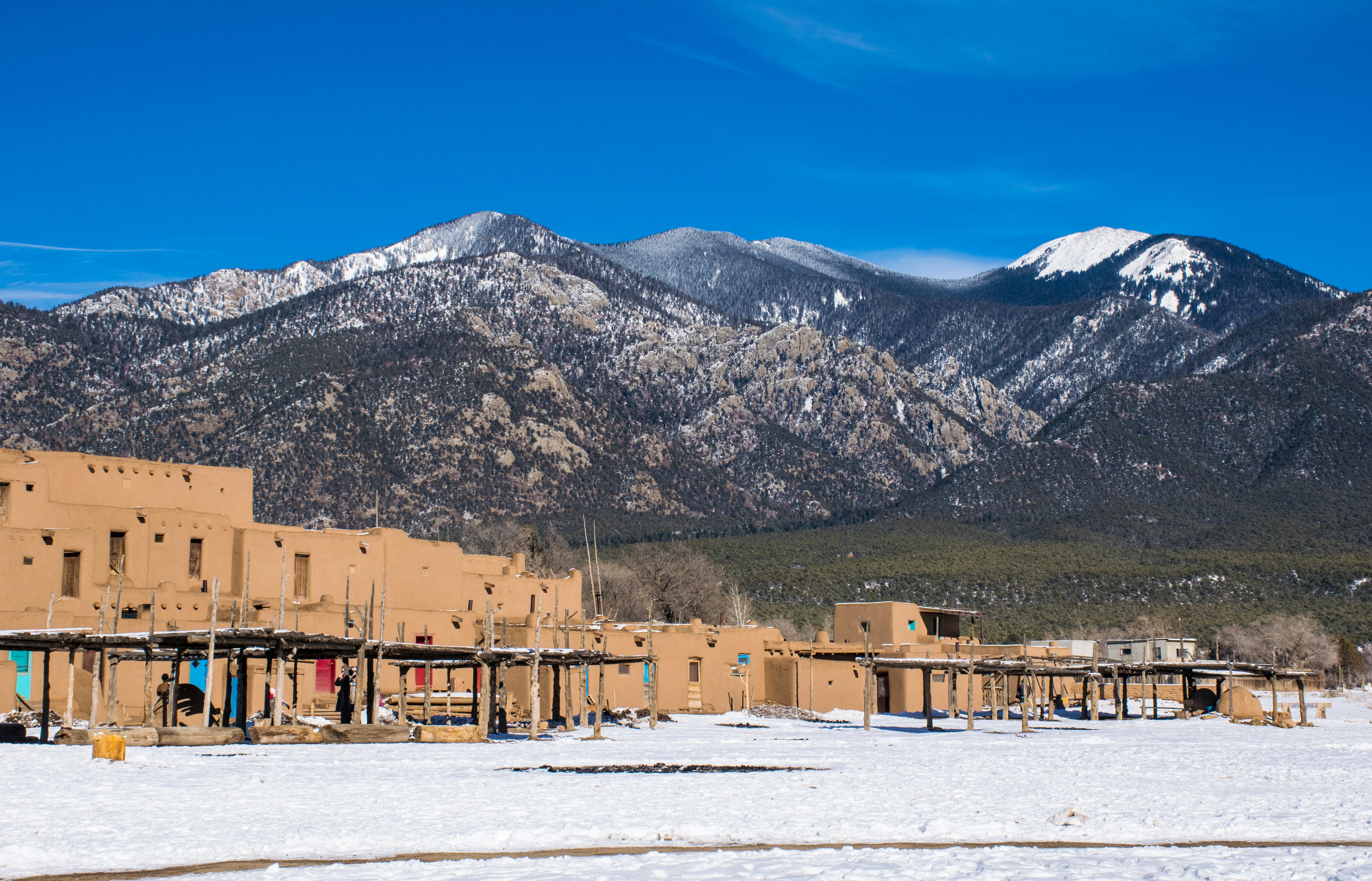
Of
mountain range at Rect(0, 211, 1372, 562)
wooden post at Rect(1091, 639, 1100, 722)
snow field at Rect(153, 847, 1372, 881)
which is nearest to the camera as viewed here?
snow field at Rect(153, 847, 1372, 881)

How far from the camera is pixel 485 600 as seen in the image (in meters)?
54.2

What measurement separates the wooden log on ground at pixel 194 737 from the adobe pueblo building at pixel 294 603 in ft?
8.27

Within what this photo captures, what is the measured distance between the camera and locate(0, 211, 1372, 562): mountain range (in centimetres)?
12069

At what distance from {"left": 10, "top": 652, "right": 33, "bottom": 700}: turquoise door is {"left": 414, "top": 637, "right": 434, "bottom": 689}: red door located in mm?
11422

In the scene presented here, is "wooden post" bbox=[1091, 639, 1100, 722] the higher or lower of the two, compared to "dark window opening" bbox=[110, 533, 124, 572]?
lower

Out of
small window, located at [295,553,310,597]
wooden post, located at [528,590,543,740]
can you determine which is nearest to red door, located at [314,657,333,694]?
small window, located at [295,553,310,597]

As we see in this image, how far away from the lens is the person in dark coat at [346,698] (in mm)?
37156

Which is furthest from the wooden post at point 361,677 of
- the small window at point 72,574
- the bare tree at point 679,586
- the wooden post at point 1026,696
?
the bare tree at point 679,586

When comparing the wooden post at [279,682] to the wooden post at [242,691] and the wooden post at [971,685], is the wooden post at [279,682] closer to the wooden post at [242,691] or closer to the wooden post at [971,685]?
the wooden post at [242,691]

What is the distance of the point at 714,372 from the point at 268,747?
454 ft

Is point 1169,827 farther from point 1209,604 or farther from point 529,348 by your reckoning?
point 529,348

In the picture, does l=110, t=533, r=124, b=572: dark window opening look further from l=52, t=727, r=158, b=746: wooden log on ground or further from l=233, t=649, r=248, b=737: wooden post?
l=52, t=727, r=158, b=746: wooden log on ground

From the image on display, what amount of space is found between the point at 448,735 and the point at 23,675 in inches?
525

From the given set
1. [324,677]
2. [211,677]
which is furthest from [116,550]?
[211,677]
